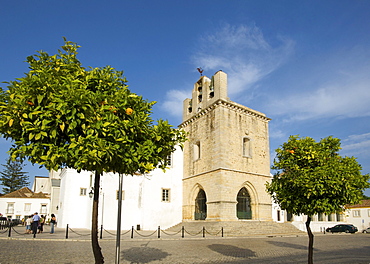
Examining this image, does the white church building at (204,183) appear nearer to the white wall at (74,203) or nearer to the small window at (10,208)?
the white wall at (74,203)

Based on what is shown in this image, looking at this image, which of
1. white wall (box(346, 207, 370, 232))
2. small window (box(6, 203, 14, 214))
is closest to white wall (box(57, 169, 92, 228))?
small window (box(6, 203, 14, 214))

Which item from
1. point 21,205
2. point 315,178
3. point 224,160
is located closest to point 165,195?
point 224,160

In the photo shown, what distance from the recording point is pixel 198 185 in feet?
85.6

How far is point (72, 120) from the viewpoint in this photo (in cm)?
479

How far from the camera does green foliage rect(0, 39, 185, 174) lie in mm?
4770

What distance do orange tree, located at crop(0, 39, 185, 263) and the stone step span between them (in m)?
17.1

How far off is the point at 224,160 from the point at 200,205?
18.2 feet

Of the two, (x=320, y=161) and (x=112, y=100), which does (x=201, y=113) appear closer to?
(x=320, y=161)

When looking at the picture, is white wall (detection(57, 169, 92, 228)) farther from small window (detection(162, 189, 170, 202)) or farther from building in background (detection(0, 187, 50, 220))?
building in background (detection(0, 187, 50, 220))

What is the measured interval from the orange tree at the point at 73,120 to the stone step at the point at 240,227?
56.2ft

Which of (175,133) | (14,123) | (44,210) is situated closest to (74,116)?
(14,123)

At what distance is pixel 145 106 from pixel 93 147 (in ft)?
5.04

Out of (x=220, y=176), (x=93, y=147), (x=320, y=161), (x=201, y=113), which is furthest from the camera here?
(x=201, y=113)

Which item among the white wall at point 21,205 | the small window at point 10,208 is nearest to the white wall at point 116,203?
the white wall at point 21,205
